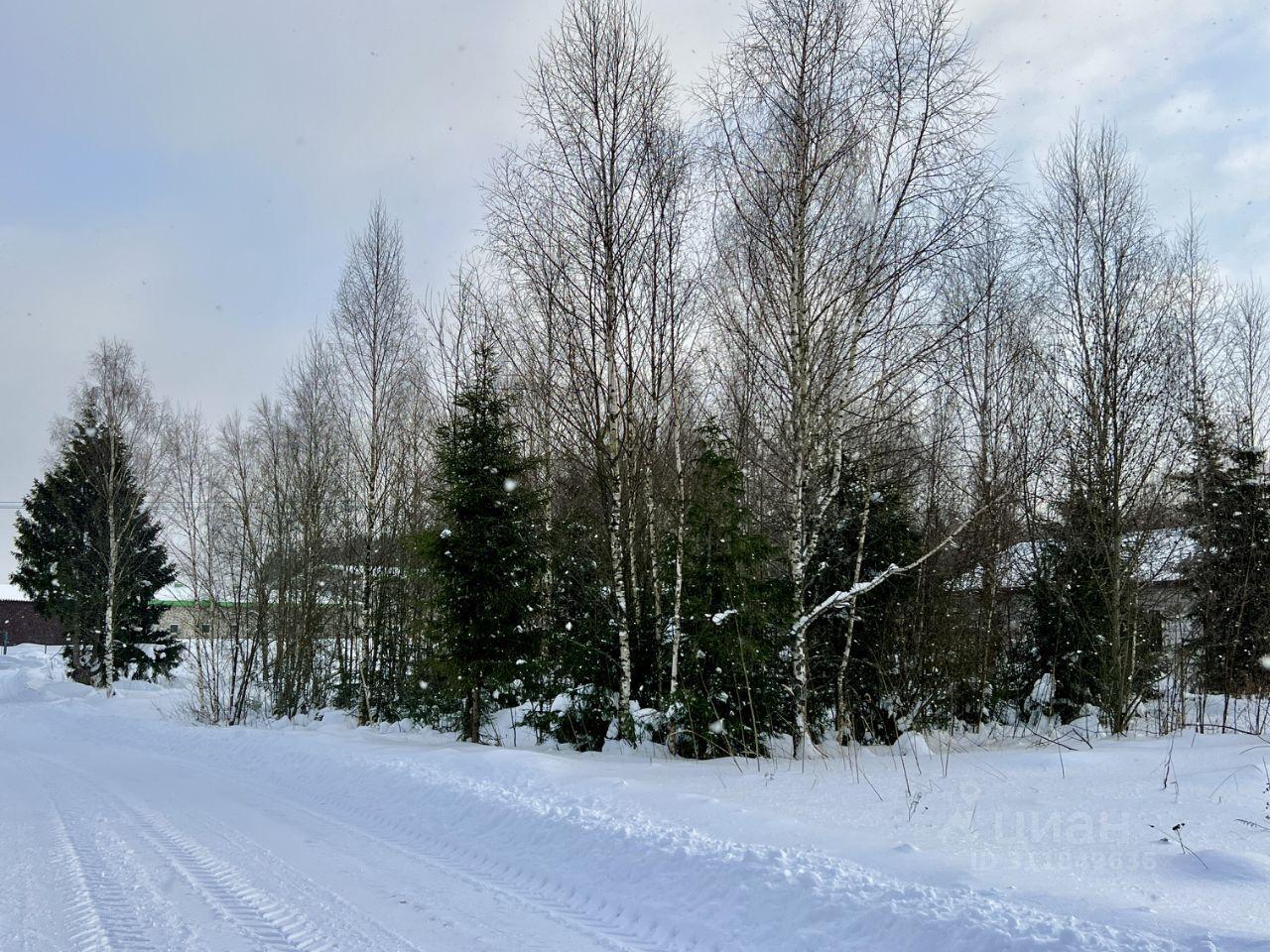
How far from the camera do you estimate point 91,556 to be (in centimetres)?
2830

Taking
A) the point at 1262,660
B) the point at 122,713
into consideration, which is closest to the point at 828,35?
the point at 1262,660

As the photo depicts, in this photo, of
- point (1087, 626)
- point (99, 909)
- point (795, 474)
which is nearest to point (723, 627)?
point (795, 474)

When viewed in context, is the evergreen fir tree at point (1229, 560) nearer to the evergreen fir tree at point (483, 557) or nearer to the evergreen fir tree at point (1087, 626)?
the evergreen fir tree at point (1087, 626)

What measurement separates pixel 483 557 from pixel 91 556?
2373 centimetres

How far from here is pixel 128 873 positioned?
18.8 feet

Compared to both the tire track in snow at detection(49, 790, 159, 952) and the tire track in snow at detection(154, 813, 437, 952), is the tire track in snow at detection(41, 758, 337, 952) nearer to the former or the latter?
the tire track in snow at detection(49, 790, 159, 952)

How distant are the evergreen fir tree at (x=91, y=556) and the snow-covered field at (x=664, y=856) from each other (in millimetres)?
21127

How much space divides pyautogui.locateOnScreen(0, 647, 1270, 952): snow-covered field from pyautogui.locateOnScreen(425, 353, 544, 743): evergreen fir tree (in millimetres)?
2465

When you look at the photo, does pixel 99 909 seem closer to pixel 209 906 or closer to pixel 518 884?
pixel 209 906

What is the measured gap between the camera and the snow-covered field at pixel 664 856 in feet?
13.9

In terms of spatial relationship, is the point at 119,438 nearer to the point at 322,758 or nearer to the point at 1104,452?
the point at 322,758

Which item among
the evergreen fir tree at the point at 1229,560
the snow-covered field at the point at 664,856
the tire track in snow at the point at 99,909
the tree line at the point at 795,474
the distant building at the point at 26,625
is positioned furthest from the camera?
the distant building at the point at 26,625

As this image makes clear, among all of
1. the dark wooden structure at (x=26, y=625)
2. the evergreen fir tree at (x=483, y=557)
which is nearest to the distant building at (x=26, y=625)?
the dark wooden structure at (x=26, y=625)

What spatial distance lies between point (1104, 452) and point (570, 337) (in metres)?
9.50
